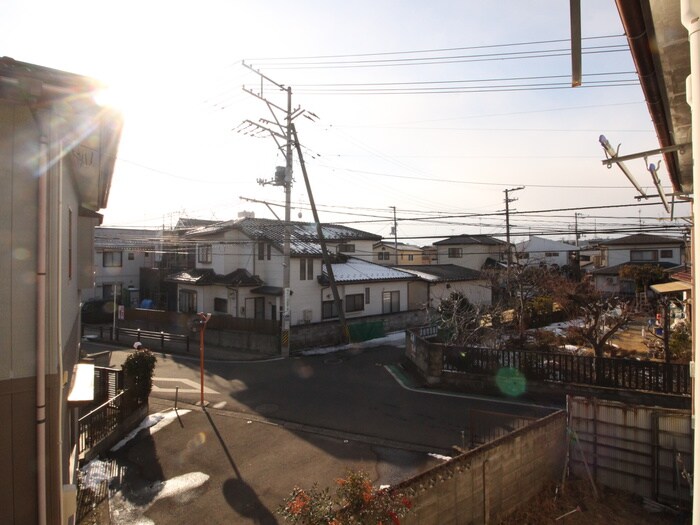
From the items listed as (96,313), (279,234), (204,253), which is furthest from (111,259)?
(279,234)

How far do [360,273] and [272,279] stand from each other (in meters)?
5.97

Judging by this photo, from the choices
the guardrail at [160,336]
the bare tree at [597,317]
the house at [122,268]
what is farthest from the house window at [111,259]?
the bare tree at [597,317]

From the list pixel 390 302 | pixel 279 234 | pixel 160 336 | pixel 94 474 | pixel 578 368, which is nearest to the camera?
pixel 94 474

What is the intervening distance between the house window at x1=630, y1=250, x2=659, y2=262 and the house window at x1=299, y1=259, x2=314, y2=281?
110 ft

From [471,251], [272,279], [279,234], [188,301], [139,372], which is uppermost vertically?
[279,234]

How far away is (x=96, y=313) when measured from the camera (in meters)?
29.8

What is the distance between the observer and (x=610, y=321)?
1831 cm

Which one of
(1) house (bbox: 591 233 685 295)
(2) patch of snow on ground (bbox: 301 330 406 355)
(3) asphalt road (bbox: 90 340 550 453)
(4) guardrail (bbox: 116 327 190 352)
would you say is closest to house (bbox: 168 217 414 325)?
(2) patch of snow on ground (bbox: 301 330 406 355)

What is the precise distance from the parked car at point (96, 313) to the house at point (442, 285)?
22.0 metres

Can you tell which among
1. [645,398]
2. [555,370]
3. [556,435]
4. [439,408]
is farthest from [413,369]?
[556,435]

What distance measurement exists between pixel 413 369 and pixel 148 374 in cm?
971

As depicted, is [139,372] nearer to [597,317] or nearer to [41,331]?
[41,331]

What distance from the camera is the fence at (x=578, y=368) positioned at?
11453mm

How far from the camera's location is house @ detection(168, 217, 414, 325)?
24406mm
